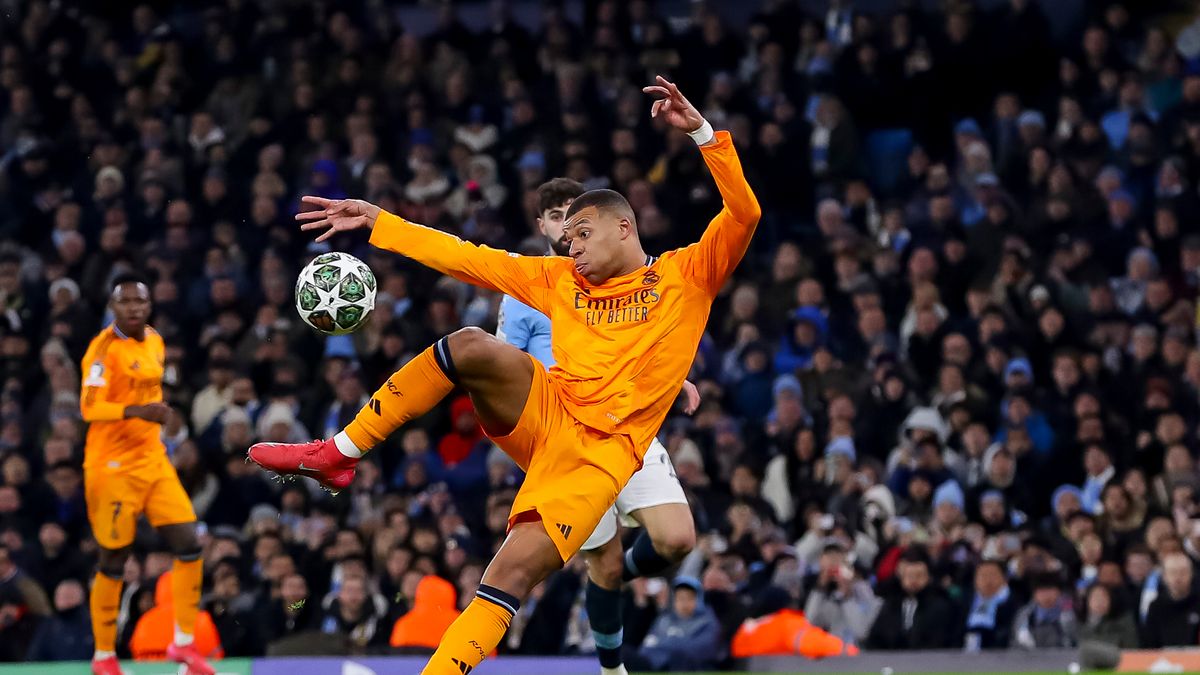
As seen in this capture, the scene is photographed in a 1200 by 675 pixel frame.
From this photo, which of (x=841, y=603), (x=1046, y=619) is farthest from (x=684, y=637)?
(x=1046, y=619)

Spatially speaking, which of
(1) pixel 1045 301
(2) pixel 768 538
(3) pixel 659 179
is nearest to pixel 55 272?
(3) pixel 659 179

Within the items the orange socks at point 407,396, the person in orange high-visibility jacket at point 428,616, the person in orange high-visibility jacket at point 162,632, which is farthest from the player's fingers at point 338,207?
the person in orange high-visibility jacket at point 162,632

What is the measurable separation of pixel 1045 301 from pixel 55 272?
962cm

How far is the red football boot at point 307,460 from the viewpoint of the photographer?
7.93 metres

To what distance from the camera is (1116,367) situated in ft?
53.1

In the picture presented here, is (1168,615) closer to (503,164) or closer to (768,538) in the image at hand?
(768,538)

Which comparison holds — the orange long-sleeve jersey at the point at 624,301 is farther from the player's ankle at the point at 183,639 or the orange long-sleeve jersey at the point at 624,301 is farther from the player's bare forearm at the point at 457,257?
the player's ankle at the point at 183,639

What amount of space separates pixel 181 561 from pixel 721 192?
5.52 m

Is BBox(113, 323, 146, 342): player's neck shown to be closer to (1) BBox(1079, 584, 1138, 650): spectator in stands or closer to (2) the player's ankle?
(2) the player's ankle

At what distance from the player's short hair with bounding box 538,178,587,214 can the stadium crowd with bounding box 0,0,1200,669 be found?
473 cm

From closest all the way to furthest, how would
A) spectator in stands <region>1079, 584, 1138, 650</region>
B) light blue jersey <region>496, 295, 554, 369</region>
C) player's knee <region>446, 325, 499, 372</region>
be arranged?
player's knee <region>446, 325, 499, 372</region> → light blue jersey <region>496, 295, 554, 369</region> → spectator in stands <region>1079, 584, 1138, 650</region>

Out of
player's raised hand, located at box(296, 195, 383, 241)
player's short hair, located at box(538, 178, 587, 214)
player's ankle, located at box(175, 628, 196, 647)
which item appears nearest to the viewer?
player's raised hand, located at box(296, 195, 383, 241)

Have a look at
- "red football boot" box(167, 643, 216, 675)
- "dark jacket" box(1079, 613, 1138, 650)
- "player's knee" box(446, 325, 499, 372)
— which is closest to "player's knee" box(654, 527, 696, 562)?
"player's knee" box(446, 325, 499, 372)

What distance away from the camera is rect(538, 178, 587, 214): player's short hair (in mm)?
9719
